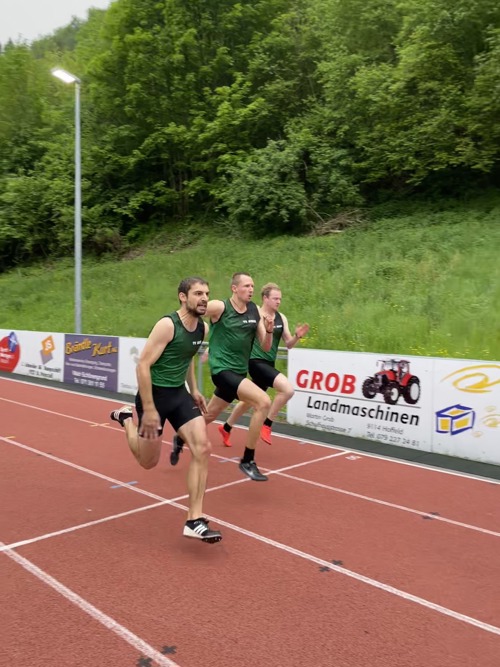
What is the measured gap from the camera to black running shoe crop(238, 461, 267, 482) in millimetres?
5966

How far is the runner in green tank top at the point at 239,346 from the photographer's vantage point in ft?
19.4

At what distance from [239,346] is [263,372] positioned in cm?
115

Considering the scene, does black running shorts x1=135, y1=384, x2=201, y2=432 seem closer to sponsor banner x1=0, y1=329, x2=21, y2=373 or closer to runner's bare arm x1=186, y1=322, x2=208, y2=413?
runner's bare arm x1=186, y1=322, x2=208, y2=413

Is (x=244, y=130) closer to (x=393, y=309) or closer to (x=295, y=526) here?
(x=393, y=309)

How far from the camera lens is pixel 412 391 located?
767 centimetres

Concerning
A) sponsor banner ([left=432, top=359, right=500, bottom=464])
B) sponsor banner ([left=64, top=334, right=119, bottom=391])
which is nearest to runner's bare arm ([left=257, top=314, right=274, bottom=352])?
sponsor banner ([left=432, top=359, right=500, bottom=464])

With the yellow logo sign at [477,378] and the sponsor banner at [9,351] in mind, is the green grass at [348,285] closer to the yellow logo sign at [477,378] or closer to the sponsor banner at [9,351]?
the sponsor banner at [9,351]

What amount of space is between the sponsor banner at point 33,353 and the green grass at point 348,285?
2.82 metres

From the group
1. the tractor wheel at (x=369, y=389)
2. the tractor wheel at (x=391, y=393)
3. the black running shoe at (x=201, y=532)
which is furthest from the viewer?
the tractor wheel at (x=369, y=389)

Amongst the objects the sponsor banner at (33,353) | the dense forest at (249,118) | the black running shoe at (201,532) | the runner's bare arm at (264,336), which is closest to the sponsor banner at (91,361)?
the sponsor banner at (33,353)

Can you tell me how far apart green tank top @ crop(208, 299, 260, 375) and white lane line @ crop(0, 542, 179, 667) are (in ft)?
8.79

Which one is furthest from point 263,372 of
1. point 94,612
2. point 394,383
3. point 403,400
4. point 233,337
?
point 94,612

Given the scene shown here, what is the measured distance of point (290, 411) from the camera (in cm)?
917

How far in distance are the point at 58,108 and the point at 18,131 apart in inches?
117
